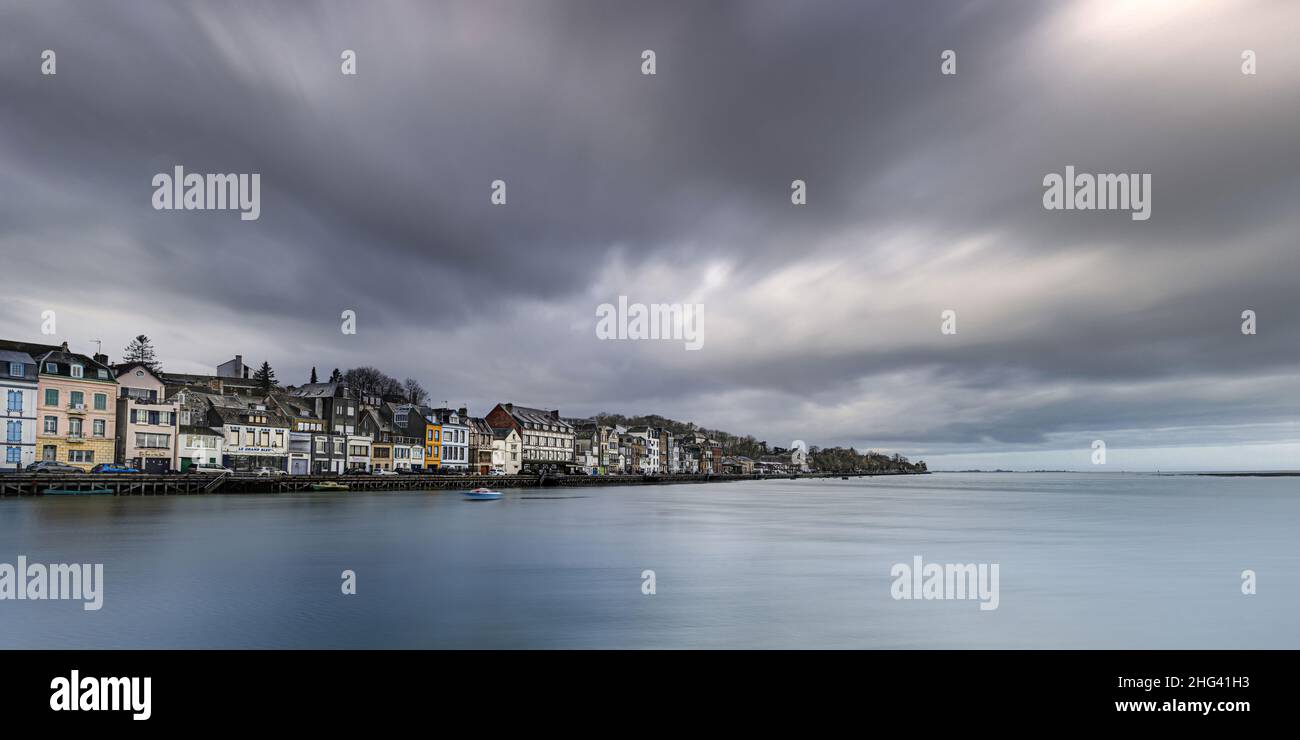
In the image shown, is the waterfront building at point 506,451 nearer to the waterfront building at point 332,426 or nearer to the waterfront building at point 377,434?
the waterfront building at point 377,434

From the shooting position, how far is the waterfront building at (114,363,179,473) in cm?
6675

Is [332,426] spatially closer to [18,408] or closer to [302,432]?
[302,432]

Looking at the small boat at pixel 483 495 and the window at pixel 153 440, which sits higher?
the window at pixel 153 440

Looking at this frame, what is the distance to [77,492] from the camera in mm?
56500

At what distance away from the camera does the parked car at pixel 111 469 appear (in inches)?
2401

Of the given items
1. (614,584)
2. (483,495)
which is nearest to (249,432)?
(483,495)

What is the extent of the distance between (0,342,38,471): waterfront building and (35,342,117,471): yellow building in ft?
1.69

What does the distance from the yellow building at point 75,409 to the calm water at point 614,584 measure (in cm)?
1889

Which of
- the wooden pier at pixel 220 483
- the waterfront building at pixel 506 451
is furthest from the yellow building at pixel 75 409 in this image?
the waterfront building at pixel 506 451

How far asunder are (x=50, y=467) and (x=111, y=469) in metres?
4.02
